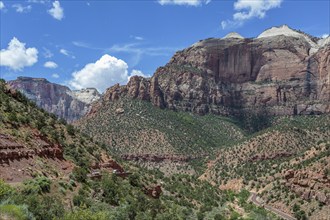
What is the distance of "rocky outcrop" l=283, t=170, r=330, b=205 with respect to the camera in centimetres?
7064

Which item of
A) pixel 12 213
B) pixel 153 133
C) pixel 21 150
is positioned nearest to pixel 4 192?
pixel 12 213

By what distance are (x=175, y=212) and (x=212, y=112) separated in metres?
140

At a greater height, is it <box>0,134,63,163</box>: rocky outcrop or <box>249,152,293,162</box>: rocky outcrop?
<box>0,134,63,163</box>: rocky outcrop

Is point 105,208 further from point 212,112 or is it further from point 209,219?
point 212,112

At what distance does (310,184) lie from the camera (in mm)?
74562

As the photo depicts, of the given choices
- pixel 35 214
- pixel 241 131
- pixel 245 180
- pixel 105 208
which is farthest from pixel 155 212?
pixel 241 131

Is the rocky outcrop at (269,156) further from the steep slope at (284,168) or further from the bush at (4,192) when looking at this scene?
the bush at (4,192)

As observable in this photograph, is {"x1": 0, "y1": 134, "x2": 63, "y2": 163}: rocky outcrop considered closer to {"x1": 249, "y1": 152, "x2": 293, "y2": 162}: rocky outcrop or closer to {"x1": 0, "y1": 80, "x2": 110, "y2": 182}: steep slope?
{"x1": 0, "y1": 80, "x2": 110, "y2": 182}: steep slope

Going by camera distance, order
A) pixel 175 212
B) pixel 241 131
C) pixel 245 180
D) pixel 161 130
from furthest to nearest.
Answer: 1. pixel 241 131
2. pixel 161 130
3. pixel 245 180
4. pixel 175 212

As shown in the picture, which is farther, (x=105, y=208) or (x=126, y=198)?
(x=126, y=198)

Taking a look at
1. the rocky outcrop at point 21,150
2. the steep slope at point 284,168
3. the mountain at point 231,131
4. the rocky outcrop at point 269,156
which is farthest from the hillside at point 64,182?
the rocky outcrop at point 269,156

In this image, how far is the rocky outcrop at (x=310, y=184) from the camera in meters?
70.6

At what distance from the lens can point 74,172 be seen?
41625mm

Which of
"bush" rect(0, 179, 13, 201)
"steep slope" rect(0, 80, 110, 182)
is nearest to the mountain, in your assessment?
"steep slope" rect(0, 80, 110, 182)
